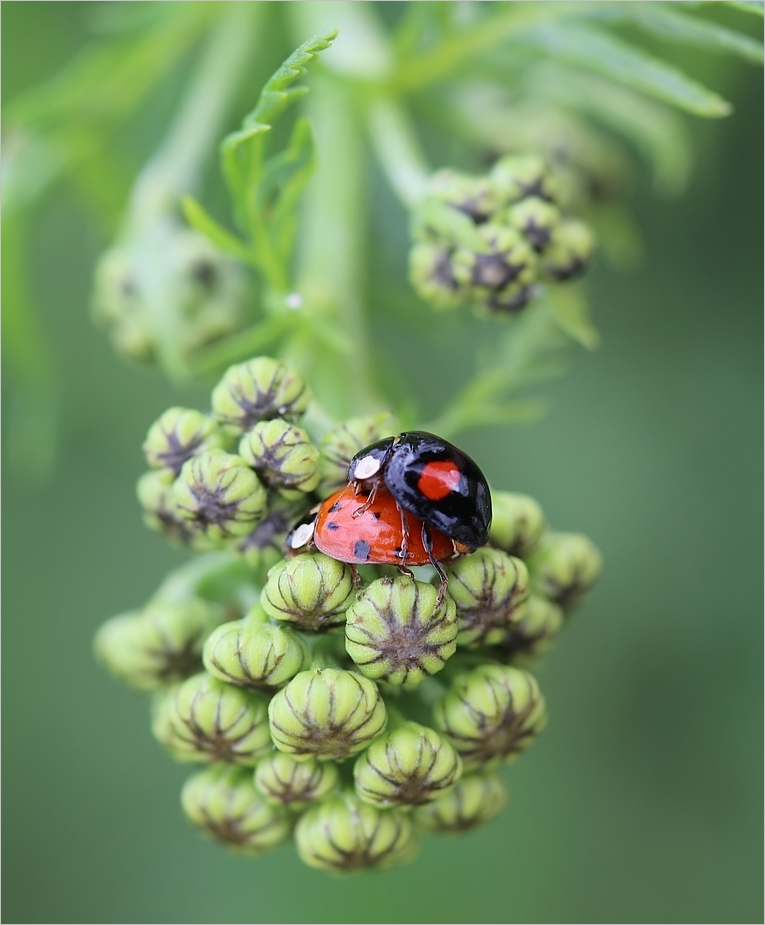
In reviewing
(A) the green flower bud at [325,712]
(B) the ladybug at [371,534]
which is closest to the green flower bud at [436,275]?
(B) the ladybug at [371,534]

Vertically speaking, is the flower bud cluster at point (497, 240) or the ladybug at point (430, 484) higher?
the flower bud cluster at point (497, 240)

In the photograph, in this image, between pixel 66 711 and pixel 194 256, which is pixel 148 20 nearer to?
pixel 194 256

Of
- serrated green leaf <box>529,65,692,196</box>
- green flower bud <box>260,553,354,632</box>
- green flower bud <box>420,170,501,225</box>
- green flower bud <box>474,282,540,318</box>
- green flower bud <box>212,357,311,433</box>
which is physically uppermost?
serrated green leaf <box>529,65,692,196</box>

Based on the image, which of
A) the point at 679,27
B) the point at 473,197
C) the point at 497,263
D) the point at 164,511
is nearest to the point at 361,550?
the point at 164,511

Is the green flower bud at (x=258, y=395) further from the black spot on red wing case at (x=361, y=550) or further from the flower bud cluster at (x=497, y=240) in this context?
the flower bud cluster at (x=497, y=240)

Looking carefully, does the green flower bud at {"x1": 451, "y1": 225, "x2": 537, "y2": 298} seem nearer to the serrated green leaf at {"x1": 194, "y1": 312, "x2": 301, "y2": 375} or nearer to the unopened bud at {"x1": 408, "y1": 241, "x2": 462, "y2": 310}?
the unopened bud at {"x1": 408, "y1": 241, "x2": 462, "y2": 310}

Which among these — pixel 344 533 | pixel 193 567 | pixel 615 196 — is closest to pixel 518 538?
pixel 344 533

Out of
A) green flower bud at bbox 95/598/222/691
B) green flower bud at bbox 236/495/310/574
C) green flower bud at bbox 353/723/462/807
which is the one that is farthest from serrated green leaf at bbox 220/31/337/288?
green flower bud at bbox 353/723/462/807
